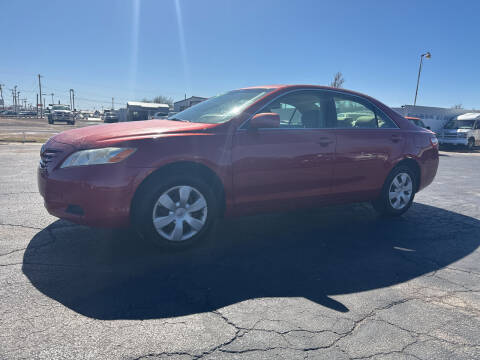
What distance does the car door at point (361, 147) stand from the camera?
4.25m

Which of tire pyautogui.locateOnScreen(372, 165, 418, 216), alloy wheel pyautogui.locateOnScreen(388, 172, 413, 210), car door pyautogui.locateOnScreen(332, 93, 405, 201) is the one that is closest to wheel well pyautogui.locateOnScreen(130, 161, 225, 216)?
car door pyautogui.locateOnScreen(332, 93, 405, 201)

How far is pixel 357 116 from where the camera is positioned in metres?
4.57

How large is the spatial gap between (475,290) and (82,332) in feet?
9.72

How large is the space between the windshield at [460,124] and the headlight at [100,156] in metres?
25.9

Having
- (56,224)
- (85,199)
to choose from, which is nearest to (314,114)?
(85,199)

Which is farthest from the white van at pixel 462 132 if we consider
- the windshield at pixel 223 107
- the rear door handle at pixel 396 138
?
the windshield at pixel 223 107

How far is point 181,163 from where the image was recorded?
329 centimetres

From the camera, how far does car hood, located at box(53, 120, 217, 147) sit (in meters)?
3.13

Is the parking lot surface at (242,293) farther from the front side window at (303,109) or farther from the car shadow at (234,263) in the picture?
the front side window at (303,109)

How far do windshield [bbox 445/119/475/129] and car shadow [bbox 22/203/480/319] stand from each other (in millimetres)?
22700

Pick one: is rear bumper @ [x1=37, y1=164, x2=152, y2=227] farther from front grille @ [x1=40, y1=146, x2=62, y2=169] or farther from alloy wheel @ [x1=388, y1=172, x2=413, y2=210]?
alloy wheel @ [x1=388, y1=172, x2=413, y2=210]

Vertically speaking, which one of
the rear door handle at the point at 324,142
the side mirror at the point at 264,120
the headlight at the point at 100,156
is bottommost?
the headlight at the point at 100,156

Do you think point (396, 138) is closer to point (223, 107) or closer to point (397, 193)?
point (397, 193)

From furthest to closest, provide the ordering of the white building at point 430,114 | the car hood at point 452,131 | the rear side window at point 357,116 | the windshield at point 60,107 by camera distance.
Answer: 1. the windshield at point 60,107
2. the white building at point 430,114
3. the car hood at point 452,131
4. the rear side window at point 357,116
